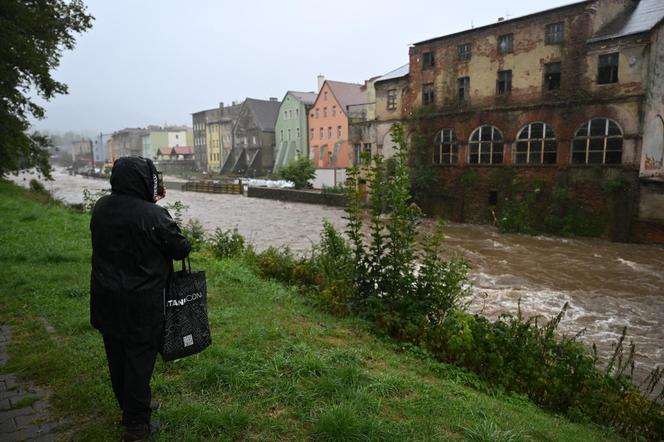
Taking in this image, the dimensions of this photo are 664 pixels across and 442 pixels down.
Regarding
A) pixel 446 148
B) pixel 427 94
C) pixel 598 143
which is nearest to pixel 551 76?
pixel 598 143

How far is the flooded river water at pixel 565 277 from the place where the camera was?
10531mm

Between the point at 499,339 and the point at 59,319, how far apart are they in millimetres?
5925

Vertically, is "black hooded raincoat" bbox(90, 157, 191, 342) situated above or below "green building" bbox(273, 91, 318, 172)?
below

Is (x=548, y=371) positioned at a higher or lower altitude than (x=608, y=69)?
lower

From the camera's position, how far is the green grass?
357 centimetres

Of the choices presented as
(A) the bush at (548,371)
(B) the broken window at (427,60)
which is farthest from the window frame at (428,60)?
(A) the bush at (548,371)

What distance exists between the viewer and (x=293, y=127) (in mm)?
56781

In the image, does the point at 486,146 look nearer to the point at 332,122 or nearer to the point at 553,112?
the point at 553,112

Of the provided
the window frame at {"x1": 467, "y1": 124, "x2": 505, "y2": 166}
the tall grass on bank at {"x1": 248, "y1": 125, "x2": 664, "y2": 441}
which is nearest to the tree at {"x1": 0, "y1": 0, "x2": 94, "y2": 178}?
Answer: the tall grass on bank at {"x1": 248, "y1": 125, "x2": 664, "y2": 441}

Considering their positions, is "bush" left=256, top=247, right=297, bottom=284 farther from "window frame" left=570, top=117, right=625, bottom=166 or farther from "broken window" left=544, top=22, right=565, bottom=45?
"broken window" left=544, top=22, right=565, bottom=45

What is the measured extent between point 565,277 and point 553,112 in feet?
37.9

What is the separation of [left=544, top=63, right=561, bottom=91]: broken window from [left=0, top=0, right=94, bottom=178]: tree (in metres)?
22.2

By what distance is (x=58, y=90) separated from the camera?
19.2m

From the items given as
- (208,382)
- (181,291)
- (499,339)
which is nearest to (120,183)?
(181,291)
